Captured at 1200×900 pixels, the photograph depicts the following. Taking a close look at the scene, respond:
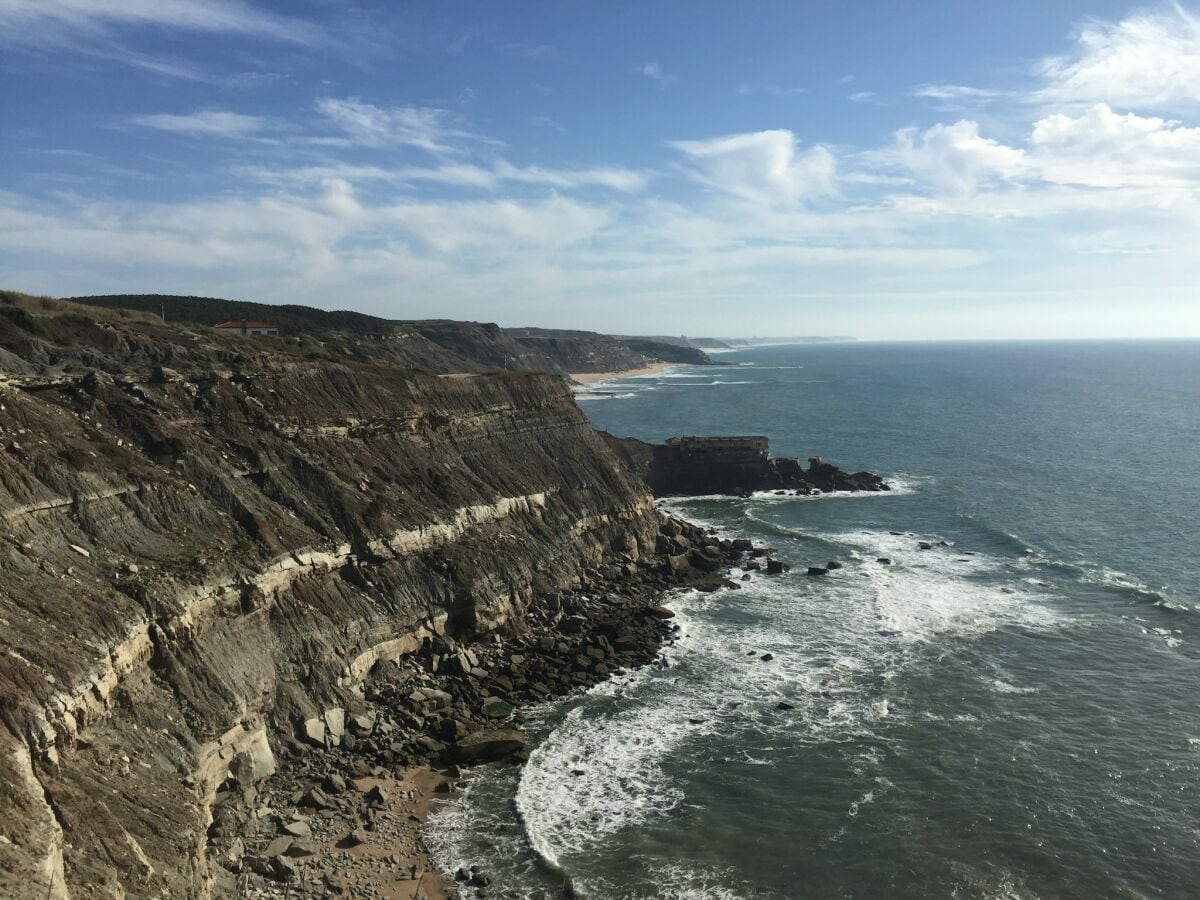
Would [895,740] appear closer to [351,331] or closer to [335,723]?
[335,723]

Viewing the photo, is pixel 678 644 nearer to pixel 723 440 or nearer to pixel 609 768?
pixel 609 768

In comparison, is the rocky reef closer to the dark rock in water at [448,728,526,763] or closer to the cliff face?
the cliff face

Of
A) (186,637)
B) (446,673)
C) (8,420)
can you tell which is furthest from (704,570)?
(8,420)

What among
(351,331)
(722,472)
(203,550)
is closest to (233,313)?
(351,331)

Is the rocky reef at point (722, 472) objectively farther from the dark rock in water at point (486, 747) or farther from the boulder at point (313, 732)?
the boulder at point (313, 732)

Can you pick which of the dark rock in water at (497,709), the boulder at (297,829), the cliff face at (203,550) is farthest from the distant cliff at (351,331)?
the boulder at (297,829)

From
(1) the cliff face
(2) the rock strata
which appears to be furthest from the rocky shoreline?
(1) the cliff face

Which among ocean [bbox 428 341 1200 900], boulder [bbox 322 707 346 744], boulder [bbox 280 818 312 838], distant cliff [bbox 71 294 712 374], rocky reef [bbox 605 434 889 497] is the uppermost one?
distant cliff [bbox 71 294 712 374]
